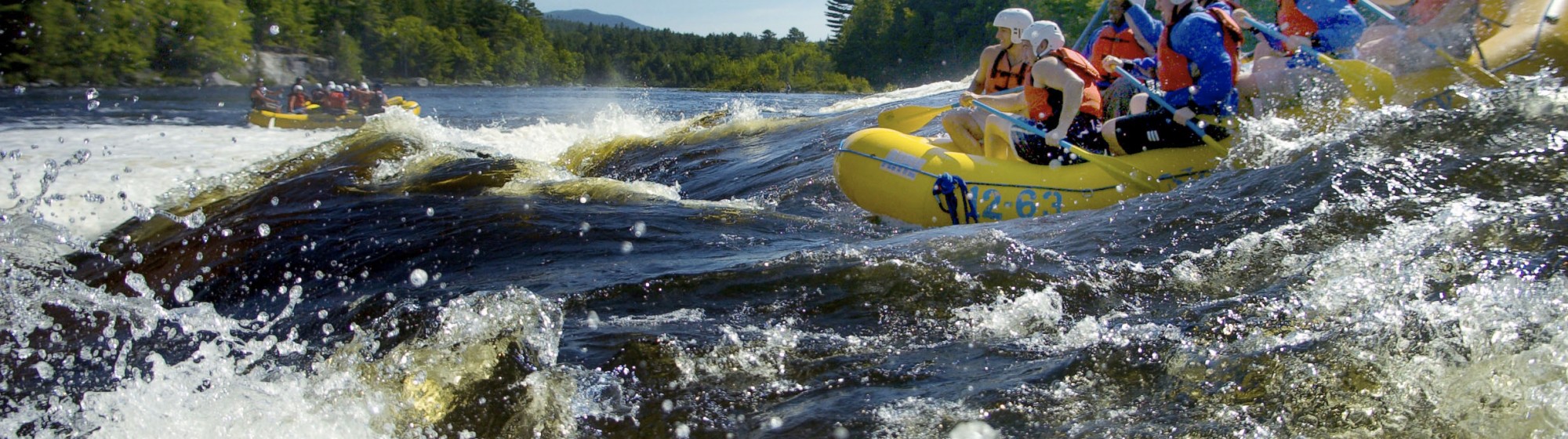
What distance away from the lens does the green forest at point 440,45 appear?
42.5m

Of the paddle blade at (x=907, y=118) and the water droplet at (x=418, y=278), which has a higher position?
the paddle blade at (x=907, y=118)

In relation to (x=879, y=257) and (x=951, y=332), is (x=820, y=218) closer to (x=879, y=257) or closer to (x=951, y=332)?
(x=879, y=257)

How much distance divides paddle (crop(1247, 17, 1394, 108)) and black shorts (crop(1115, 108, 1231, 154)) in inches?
27.5

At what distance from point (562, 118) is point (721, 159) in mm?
17116

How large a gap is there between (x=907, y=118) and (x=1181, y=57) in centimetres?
315

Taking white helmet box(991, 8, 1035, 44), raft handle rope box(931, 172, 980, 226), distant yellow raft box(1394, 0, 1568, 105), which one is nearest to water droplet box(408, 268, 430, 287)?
raft handle rope box(931, 172, 980, 226)

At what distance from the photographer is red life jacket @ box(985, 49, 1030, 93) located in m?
7.52

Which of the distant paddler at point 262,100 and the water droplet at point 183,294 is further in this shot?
the distant paddler at point 262,100

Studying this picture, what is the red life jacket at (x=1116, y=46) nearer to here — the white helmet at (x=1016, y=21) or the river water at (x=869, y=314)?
the white helmet at (x=1016, y=21)

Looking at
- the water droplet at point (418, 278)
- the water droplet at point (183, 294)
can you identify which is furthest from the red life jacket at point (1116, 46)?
the water droplet at point (183, 294)

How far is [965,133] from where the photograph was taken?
7.44 metres

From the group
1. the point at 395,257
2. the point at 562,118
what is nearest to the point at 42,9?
the point at 562,118

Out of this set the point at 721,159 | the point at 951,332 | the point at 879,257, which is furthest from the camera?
the point at 721,159

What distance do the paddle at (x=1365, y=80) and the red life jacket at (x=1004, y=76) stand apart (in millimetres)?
2016
